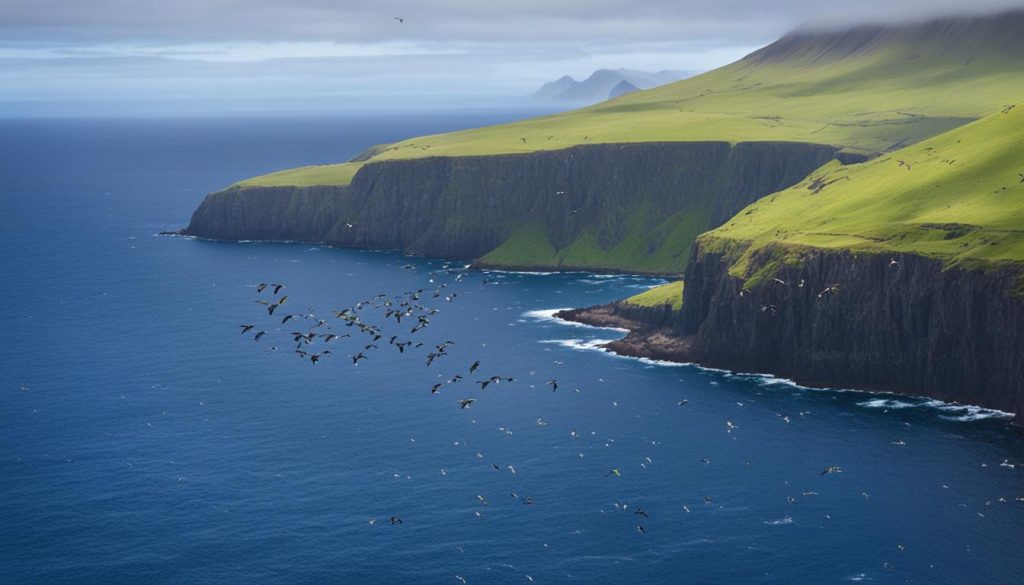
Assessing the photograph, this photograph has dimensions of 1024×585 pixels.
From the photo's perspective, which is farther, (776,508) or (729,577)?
(776,508)

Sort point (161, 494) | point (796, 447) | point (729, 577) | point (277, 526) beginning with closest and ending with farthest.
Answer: point (729, 577) → point (277, 526) → point (161, 494) → point (796, 447)

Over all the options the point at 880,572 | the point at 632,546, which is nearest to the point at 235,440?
the point at 632,546

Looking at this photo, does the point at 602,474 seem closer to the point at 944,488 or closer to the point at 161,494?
the point at 944,488

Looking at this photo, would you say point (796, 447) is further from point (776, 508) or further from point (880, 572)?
point (880, 572)

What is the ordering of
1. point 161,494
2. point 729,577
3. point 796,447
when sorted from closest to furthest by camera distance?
point 729,577 < point 161,494 < point 796,447

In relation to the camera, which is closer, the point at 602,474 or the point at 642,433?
the point at 602,474

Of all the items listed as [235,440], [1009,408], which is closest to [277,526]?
[235,440]

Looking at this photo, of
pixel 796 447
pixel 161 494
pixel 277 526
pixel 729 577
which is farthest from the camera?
pixel 796 447

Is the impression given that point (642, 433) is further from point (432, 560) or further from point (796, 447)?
point (432, 560)

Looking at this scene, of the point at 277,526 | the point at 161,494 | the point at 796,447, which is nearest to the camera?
the point at 277,526
